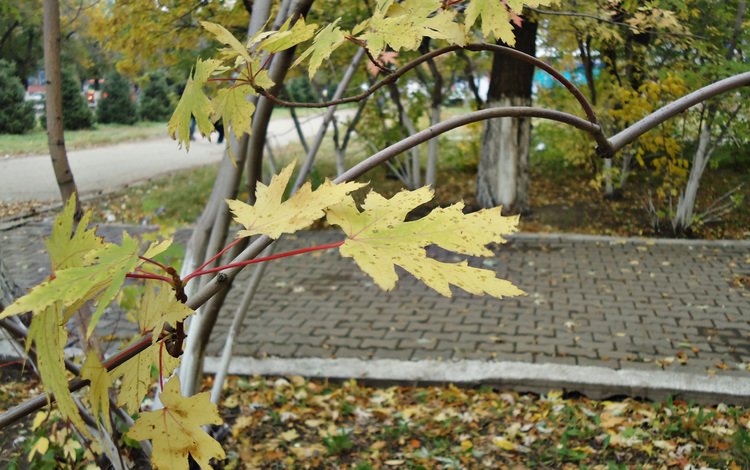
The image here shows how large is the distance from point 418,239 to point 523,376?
3706 millimetres

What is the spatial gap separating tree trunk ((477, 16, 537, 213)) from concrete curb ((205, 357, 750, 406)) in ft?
15.4

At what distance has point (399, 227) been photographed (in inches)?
34.1

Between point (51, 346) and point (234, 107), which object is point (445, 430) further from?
point (51, 346)

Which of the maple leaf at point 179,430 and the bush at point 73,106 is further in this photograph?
the bush at point 73,106

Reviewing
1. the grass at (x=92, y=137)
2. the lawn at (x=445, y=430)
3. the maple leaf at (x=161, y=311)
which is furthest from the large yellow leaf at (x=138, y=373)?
the grass at (x=92, y=137)

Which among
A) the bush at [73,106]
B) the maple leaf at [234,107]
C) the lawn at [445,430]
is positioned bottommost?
the lawn at [445,430]

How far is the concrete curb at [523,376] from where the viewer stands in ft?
13.5

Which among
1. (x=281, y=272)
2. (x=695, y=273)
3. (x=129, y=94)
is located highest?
(x=129, y=94)

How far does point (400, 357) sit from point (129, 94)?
2057 centimetres

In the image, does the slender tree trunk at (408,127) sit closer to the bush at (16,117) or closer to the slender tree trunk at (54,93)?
the bush at (16,117)

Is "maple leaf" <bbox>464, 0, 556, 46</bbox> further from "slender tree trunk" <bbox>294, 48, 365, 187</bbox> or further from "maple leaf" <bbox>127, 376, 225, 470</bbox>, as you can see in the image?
"slender tree trunk" <bbox>294, 48, 365, 187</bbox>

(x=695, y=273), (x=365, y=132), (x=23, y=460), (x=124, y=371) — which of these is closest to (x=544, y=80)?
(x=365, y=132)

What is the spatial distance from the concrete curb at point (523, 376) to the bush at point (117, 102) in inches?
731

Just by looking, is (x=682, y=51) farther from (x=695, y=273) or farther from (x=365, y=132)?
(x=365, y=132)
